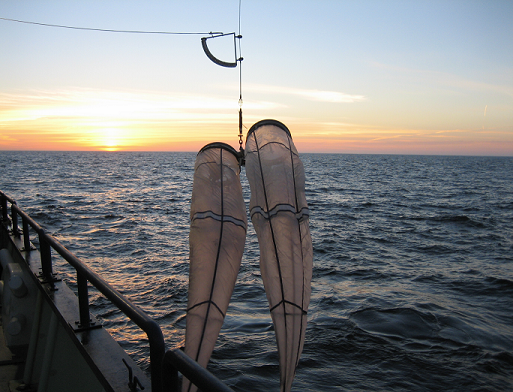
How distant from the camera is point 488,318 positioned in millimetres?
10680

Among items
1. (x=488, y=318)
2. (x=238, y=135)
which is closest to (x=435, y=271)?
(x=488, y=318)

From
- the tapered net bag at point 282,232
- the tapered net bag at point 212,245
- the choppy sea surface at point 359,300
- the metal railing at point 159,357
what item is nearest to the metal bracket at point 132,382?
the metal railing at point 159,357

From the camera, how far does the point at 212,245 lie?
13.9 feet

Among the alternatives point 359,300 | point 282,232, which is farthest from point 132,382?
point 359,300

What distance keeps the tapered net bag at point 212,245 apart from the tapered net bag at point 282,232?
14.2 inches

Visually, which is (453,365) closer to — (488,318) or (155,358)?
(488,318)

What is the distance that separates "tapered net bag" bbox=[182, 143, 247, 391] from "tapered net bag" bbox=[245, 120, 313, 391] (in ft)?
1.18

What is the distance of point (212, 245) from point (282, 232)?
760mm

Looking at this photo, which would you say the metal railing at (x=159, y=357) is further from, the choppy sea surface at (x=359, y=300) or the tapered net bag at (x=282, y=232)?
the choppy sea surface at (x=359, y=300)

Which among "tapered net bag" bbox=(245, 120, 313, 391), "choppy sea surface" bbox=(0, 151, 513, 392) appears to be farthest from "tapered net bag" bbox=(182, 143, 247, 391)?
"choppy sea surface" bbox=(0, 151, 513, 392)

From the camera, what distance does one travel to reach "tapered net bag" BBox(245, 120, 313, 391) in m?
3.72

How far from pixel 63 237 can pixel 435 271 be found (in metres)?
16.0

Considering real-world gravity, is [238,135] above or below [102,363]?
above

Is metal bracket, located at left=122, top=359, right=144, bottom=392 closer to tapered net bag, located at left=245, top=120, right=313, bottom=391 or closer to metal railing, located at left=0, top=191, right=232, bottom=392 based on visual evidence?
metal railing, located at left=0, top=191, right=232, bottom=392
